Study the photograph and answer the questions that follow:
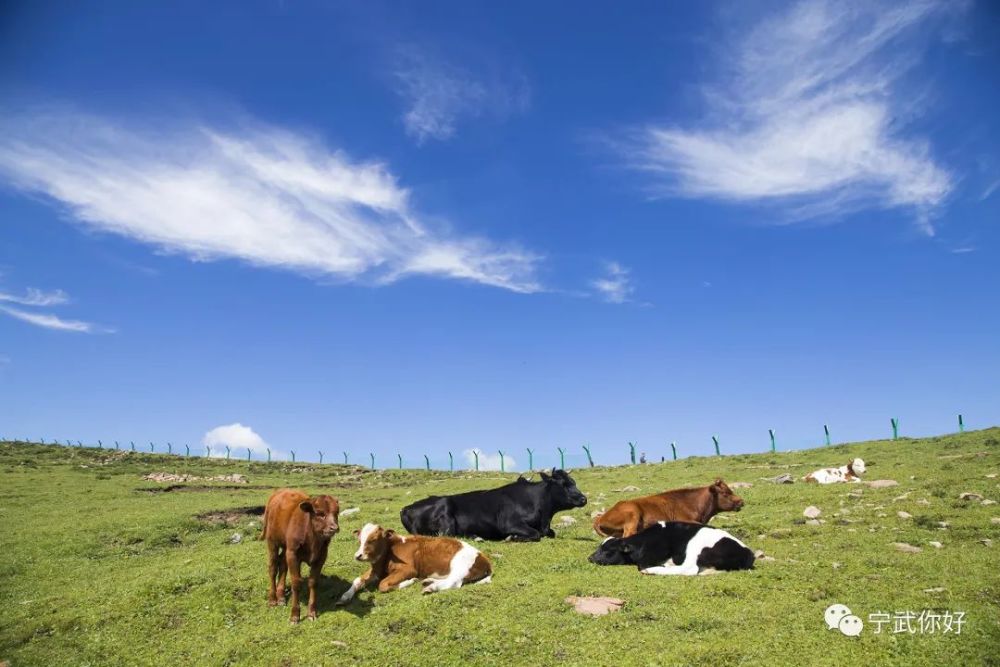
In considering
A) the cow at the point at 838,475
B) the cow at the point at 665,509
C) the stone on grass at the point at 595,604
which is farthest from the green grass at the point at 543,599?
the cow at the point at 838,475

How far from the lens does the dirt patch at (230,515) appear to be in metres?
20.5

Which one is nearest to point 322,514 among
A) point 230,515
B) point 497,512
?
point 497,512

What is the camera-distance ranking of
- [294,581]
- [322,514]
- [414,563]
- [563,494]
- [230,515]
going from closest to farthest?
[294,581], [322,514], [414,563], [563,494], [230,515]

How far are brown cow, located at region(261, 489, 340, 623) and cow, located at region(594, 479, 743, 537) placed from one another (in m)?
6.42

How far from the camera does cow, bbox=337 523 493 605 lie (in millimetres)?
10547

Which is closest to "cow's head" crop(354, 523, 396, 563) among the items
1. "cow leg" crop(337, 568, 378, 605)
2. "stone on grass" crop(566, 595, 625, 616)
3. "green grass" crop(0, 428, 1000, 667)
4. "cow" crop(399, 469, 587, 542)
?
"cow leg" crop(337, 568, 378, 605)

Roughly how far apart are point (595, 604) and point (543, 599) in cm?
77

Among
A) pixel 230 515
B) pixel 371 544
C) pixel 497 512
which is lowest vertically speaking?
pixel 230 515

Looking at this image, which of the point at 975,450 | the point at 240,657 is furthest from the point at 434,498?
the point at 975,450

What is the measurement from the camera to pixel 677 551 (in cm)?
1129

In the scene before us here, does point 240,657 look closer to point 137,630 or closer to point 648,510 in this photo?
point 137,630

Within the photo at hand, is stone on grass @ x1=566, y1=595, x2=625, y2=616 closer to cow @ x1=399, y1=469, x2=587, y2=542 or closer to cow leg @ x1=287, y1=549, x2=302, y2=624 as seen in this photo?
cow leg @ x1=287, y1=549, x2=302, y2=624

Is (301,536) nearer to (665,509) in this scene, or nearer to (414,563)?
(414,563)

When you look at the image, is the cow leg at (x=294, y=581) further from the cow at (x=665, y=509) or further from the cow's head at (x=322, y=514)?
the cow at (x=665, y=509)
